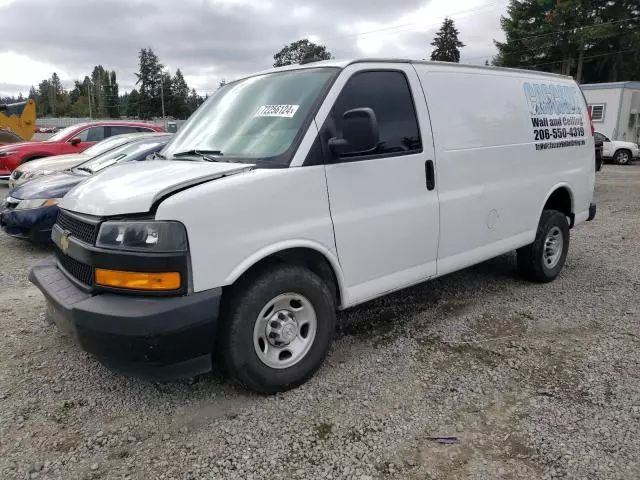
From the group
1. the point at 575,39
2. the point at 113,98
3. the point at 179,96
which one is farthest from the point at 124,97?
the point at 575,39

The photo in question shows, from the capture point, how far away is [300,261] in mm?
3402

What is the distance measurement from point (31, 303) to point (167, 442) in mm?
2884

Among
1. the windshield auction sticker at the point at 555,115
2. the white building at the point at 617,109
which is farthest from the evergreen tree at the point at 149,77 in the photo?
the windshield auction sticker at the point at 555,115

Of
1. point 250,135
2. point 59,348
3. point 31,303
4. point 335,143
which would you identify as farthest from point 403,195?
point 31,303

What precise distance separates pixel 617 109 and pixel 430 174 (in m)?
27.6

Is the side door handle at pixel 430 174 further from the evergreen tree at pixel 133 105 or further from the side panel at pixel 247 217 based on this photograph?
the evergreen tree at pixel 133 105

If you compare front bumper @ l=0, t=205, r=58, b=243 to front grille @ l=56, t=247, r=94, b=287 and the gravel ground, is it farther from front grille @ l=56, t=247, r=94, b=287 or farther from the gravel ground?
front grille @ l=56, t=247, r=94, b=287

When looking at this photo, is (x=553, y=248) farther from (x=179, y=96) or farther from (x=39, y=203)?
(x=179, y=96)

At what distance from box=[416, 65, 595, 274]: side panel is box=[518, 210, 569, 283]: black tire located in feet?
0.65

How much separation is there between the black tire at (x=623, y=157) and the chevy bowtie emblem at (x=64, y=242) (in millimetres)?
25421

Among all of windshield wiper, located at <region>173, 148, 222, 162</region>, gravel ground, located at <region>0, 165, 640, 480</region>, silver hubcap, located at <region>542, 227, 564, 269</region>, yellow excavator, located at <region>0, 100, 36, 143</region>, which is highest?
yellow excavator, located at <region>0, 100, 36, 143</region>

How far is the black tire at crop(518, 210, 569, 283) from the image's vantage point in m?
5.34

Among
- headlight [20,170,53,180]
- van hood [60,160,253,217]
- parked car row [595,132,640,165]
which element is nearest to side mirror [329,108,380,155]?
van hood [60,160,253,217]

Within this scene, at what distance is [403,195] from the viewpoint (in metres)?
3.79
